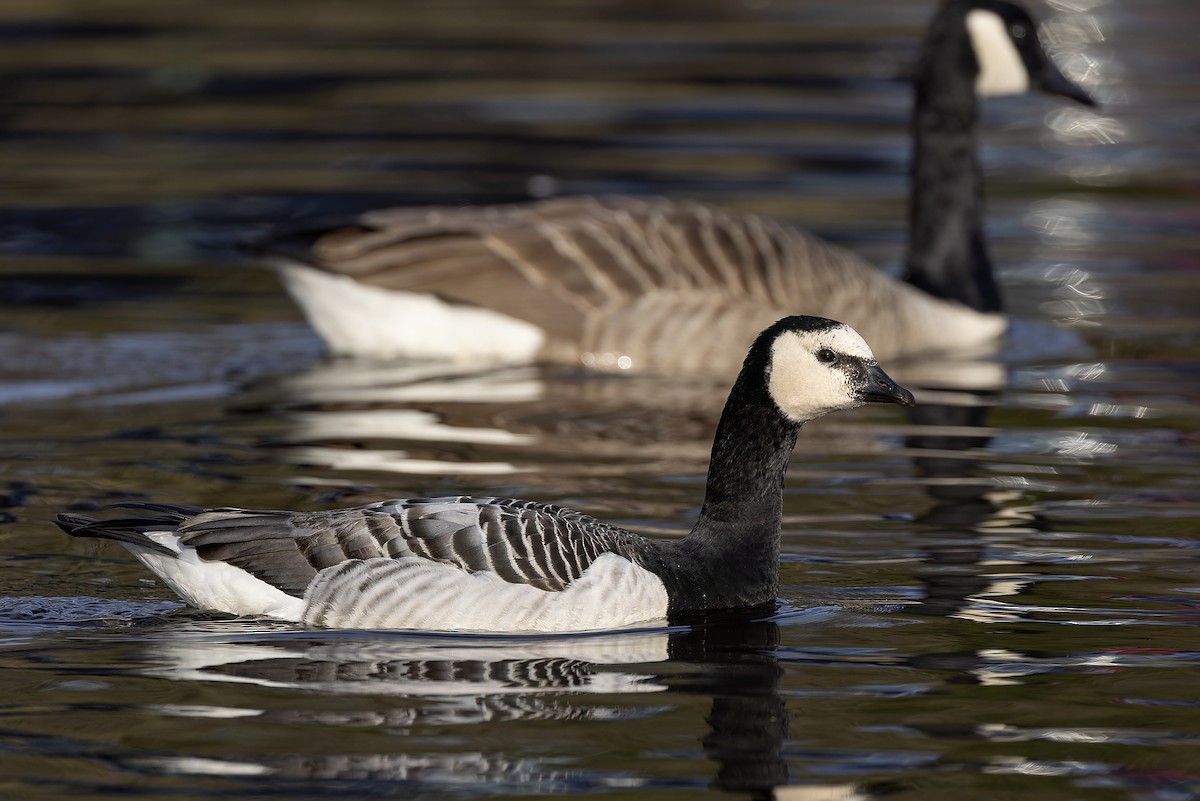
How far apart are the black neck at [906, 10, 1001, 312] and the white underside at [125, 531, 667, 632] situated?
7.51 metres

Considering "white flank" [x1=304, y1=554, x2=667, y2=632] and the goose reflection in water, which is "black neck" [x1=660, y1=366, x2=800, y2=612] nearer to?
the goose reflection in water

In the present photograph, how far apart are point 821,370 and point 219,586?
260 centimetres

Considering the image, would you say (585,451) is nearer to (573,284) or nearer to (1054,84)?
(573,284)

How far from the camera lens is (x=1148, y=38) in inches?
1125

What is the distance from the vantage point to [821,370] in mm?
8602

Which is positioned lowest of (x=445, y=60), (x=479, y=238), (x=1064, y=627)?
(x=1064, y=627)

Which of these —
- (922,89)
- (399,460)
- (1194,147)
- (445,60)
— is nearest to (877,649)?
(399,460)

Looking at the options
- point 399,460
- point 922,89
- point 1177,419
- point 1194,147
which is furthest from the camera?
point 1194,147

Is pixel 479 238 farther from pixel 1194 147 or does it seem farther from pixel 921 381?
pixel 1194 147

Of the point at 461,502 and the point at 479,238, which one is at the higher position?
the point at 479,238

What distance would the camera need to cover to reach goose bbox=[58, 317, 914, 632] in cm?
816

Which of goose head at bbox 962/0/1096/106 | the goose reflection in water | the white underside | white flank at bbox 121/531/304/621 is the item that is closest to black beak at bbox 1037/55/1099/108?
Result: goose head at bbox 962/0/1096/106

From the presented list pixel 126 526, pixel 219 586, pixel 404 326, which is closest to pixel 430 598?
pixel 219 586

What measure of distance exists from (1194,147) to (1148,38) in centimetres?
651
